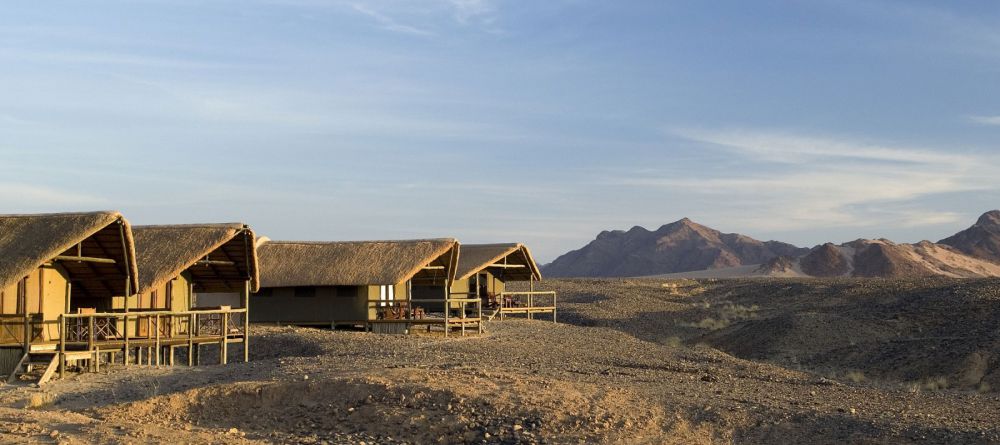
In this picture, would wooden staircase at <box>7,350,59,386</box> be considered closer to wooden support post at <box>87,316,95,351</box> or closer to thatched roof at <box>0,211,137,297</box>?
wooden support post at <box>87,316,95,351</box>

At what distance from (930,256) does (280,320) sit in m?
88.0

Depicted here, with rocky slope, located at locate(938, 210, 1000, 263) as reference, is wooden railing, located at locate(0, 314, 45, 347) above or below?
below

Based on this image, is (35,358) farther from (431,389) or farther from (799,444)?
(799,444)

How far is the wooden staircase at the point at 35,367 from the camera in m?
19.0

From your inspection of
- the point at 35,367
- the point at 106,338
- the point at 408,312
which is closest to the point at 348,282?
the point at 408,312

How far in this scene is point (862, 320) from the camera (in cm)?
3744

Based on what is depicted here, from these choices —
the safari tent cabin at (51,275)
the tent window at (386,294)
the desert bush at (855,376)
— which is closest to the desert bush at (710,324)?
the tent window at (386,294)

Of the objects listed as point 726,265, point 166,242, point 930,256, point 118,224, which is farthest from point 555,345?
point 726,265

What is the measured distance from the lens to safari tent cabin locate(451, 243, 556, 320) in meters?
39.9

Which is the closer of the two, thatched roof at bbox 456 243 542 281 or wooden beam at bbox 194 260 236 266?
wooden beam at bbox 194 260 236 266

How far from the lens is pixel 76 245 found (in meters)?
20.7

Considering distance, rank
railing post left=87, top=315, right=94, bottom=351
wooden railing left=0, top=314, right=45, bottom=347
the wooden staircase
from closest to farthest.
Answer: the wooden staircase
wooden railing left=0, top=314, right=45, bottom=347
railing post left=87, top=315, right=94, bottom=351

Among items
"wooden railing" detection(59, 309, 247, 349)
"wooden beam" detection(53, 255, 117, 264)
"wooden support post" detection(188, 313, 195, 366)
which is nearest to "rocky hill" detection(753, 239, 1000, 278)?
"wooden railing" detection(59, 309, 247, 349)

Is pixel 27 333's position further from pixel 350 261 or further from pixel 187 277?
pixel 350 261
